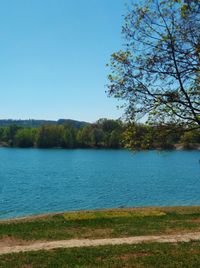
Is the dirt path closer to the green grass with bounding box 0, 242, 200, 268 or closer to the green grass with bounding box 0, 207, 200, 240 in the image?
the green grass with bounding box 0, 207, 200, 240

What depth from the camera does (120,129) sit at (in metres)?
15.6

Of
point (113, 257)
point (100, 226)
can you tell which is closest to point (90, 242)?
point (113, 257)

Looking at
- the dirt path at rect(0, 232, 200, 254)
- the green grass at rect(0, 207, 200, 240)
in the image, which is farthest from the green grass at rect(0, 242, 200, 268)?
the green grass at rect(0, 207, 200, 240)

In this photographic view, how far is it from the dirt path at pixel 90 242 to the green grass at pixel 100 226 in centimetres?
95

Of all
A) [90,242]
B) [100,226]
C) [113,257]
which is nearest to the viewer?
[113,257]

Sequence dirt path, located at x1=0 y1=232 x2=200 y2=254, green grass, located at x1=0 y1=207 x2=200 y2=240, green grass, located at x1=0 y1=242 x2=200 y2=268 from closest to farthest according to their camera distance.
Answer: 1. green grass, located at x1=0 y1=242 x2=200 y2=268
2. dirt path, located at x1=0 y1=232 x2=200 y2=254
3. green grass, located at x1=0 y1=207 x2=200 y2=240

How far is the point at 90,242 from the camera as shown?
17.7 m

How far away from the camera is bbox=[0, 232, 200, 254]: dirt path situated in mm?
16406

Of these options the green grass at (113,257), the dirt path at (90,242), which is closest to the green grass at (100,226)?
the dirt path at (90,242)

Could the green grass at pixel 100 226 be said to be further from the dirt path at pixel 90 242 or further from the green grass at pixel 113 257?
the green grass at pixel 113 257

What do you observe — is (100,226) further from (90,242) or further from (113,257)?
(113,257)

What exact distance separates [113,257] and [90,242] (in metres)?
3.51

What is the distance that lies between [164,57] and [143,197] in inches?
1380

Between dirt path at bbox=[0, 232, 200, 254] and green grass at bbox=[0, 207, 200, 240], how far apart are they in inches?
37.4
